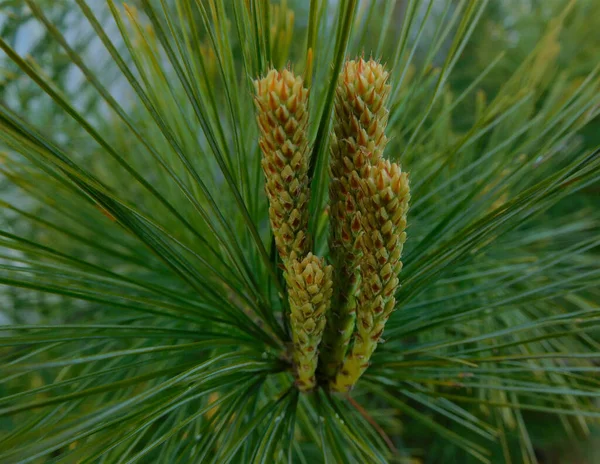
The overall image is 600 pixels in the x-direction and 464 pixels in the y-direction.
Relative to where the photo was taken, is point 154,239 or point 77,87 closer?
point 154,239

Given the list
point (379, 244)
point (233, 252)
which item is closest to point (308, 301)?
point (379, 244)

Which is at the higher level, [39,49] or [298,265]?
[39,49]

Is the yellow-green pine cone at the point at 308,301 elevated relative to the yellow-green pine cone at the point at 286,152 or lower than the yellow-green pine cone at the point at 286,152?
lower

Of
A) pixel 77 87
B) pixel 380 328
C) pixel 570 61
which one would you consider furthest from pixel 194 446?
pixel 570 61

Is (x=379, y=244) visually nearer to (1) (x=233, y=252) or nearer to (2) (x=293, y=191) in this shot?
(2) (x=293, y=191)

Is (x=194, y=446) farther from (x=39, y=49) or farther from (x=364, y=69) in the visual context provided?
(x=39, y=49)

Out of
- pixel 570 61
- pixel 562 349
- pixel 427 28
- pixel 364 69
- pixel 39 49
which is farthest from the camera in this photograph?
pixel 427 28
